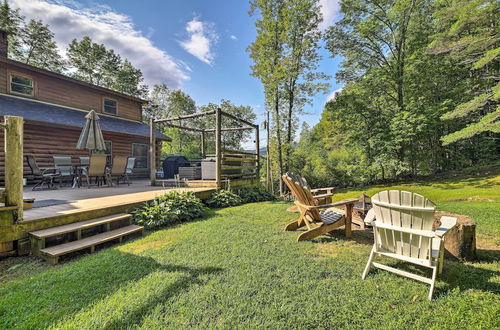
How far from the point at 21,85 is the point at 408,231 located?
13.8 metres

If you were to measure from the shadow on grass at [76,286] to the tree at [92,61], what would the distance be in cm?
2710

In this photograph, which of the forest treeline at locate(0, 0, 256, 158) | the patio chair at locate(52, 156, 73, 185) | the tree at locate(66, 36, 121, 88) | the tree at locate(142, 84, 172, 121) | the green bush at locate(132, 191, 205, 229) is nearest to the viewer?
the green bush at locate(132, 191, 205, 229)

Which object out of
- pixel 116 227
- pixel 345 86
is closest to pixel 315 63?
pixel 345 86

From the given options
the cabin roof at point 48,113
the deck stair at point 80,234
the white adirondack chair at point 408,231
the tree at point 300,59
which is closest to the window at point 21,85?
the cabin roof at point 48,113

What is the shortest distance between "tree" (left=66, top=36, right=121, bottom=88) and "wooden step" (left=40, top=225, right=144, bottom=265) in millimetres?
26149

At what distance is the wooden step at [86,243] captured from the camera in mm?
2668

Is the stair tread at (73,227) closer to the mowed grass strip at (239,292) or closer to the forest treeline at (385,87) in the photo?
the mowed grass strip at (239,292)

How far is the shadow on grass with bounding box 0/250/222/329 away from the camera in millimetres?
1740

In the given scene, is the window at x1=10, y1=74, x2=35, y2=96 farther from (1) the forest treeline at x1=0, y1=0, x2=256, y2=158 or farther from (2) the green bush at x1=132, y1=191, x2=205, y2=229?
(2) the green bush at x1=132, y1=191, x2=205, y2=229

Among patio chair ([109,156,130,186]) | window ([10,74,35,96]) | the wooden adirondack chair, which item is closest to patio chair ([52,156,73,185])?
patio chair ([109,156,130,186])

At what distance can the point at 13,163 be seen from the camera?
279 centimetres

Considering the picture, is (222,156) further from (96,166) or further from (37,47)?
(37,47)

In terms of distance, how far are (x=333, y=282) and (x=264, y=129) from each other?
34.6 feet

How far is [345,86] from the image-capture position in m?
14.3
